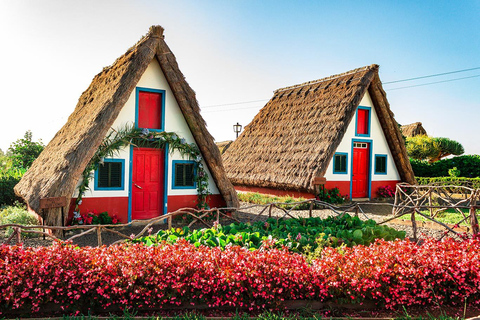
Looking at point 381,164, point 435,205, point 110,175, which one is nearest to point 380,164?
point 381,164

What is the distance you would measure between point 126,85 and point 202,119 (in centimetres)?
217

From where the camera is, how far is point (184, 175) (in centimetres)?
1087

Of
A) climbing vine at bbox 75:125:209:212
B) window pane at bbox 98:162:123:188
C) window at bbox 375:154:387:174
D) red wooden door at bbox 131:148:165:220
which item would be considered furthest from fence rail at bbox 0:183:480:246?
window at bbox 375:154:387:174

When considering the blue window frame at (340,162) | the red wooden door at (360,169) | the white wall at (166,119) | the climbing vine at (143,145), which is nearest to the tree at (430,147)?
the red wooden door at (360,169)

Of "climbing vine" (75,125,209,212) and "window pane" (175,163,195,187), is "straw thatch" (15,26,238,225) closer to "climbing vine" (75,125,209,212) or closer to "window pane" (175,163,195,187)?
"climbing vine" (75,125,209,212)

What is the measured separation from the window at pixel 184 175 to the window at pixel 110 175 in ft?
4.71

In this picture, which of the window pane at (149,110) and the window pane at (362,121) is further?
the window pane at (362,121)

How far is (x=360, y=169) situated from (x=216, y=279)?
13351mm

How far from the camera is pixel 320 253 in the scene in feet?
17.3

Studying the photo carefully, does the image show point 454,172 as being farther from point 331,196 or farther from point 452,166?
point 331,196

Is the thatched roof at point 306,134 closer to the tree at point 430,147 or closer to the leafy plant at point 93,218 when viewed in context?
the leafy plant at point 93,218

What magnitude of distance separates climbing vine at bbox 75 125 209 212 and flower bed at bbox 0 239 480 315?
4914 millimetres

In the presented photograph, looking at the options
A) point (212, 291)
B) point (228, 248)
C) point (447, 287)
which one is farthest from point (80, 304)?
point (447, 287)

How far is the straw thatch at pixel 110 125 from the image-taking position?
8547 millimetres
